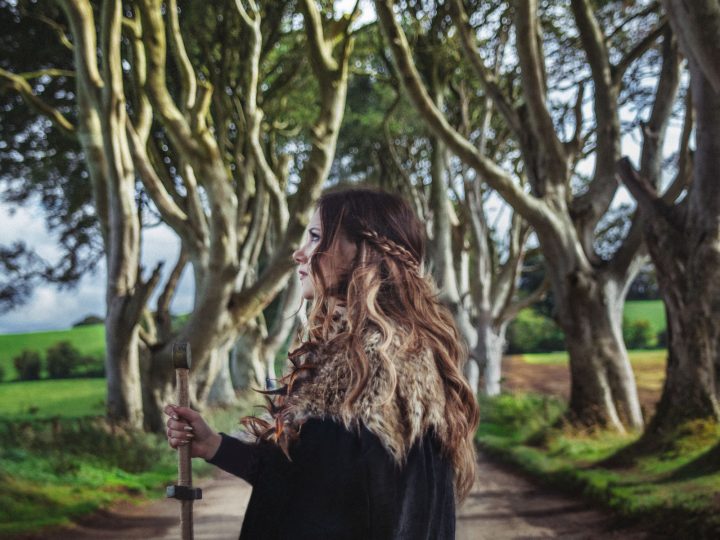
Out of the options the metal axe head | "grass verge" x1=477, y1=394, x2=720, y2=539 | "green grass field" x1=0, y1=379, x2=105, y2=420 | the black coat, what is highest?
the metal axe head

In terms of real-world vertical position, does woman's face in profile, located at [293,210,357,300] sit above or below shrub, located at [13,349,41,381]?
above

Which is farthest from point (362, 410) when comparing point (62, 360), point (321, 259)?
point (62, 360)

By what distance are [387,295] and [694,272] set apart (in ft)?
22.8

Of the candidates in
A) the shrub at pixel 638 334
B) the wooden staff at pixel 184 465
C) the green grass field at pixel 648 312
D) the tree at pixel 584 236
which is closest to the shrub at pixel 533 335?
the green grass field at pixel 648 312

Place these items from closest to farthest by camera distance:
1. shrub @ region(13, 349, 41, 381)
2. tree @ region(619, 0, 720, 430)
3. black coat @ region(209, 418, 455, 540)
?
black coat @ region(209, 418, 455, 540)
tree @ region(619, 0, 720, 430)
shrub @ region(13, 349, 41, 381)

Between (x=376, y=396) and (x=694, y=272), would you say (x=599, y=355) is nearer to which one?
(x=694, y=272)

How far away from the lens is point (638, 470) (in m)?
8.77

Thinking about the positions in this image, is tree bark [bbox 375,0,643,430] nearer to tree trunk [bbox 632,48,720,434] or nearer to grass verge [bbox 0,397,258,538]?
tree trunk [bbox 632,48,720,434]

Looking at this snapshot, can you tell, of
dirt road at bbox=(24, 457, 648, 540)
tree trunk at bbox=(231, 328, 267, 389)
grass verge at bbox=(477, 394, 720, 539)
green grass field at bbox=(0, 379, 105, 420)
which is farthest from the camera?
tree trunk at bbox=(231, 328, 267, 389)

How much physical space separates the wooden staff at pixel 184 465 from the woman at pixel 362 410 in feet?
0.55

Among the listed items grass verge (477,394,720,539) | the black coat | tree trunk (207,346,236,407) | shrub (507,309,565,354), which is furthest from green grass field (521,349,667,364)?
the black coat

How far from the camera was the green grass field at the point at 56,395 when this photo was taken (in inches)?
781

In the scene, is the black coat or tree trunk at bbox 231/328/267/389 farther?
tree trunk at bbox 231/328/267/389

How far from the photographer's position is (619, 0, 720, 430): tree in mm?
8312
